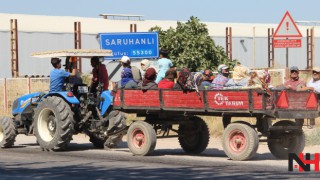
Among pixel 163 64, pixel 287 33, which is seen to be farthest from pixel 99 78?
pixel 287 33

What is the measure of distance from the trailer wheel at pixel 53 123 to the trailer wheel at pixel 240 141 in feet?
13.1

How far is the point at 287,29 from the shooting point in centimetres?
2494

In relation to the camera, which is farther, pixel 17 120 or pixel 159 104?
pixel 17 120

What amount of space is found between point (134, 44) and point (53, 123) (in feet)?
29.3

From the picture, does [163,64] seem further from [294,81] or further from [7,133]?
[7,133]

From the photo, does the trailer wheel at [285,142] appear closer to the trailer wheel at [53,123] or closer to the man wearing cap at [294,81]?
the man wearing cap at [294,81]

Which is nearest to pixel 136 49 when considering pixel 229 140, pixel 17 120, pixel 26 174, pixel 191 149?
pixel 17 120

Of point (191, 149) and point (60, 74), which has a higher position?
point (60, 74)

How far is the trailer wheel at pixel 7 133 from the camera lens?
2262cm

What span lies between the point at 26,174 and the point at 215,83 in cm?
501

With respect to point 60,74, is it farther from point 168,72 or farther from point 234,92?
point 234,92

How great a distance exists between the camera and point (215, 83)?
19.5 m

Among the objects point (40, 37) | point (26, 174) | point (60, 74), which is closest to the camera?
point (26, 174)

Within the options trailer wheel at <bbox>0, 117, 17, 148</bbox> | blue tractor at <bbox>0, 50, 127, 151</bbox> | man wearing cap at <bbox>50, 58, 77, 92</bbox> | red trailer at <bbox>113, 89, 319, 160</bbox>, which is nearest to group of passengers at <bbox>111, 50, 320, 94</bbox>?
red trailer at <bbox>113, 89, 319, 160</bbox>
